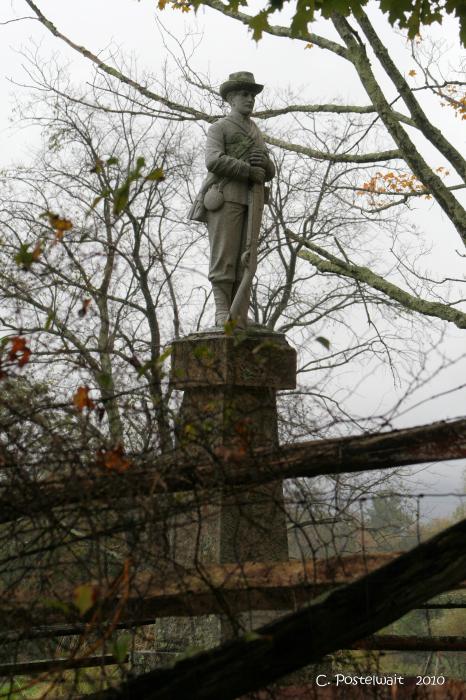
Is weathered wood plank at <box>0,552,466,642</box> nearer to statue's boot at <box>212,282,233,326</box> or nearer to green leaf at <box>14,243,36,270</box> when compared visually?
green leaf at <box>14,243,36,270</box>

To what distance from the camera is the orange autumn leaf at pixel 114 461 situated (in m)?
2.79

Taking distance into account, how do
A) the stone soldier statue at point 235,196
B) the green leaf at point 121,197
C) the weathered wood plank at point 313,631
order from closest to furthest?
the weathered wood plank at point 313,631 < the green leaf at point 121,197 < the stone soldier statue at point 235,196

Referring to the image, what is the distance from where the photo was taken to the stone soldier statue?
706cm

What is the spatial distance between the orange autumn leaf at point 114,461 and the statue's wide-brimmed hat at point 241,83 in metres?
4.90

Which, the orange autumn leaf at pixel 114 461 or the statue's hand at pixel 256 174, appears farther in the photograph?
the statue's hand at pixel 256 174

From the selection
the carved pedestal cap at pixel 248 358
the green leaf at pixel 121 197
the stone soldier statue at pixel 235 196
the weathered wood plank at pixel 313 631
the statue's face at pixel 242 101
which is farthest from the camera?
the statue's face at pixel 242 101

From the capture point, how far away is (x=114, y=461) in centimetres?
280

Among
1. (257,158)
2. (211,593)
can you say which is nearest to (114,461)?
(211,593)

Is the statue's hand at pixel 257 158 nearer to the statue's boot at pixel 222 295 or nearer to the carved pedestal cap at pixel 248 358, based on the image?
the statue's boot at pixel 222 295

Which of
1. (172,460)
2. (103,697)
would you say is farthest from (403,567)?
(103,697)

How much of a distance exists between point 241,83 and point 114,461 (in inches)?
196

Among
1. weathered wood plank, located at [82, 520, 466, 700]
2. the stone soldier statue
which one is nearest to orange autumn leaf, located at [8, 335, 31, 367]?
weathered wood plank, located at [82, 520, 466, 700]

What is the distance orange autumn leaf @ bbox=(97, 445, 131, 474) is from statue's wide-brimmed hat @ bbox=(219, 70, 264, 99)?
4.90 metres

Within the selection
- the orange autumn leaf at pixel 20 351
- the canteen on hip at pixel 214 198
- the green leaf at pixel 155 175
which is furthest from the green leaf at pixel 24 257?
the canteen on hip at pixel 214 198
